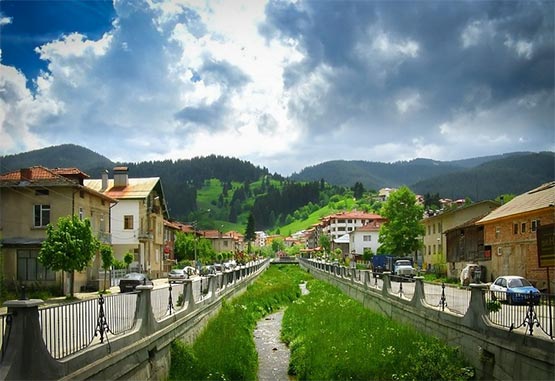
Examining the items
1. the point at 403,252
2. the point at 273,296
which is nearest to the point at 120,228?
the point at 273,296

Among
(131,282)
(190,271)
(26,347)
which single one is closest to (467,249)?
(190,271)

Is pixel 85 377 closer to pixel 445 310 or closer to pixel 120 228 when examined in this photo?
pixel 445 310

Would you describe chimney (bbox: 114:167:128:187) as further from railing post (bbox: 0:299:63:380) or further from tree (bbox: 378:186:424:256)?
railing post (bbox: 0:299:63:380)

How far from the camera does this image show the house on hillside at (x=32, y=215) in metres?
37.5

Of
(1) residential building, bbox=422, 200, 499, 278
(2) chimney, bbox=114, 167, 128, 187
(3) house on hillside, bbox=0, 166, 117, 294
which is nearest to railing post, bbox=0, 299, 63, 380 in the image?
(3) house on hillside, bbox=0, 166, 117, 294

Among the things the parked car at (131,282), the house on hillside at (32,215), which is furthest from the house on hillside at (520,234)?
the house on hillside at (32,215)

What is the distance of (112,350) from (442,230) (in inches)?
2387

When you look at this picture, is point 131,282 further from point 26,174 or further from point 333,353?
point 333,353

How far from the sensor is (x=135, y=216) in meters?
59.9

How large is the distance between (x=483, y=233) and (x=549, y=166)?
13589 cm

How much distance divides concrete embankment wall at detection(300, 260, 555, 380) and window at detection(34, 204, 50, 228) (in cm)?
2590

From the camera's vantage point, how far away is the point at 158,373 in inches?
563

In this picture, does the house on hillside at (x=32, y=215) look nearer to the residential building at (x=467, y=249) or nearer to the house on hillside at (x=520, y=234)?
the house on hillside at (x=520, y=234)

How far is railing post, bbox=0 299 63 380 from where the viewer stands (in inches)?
311
